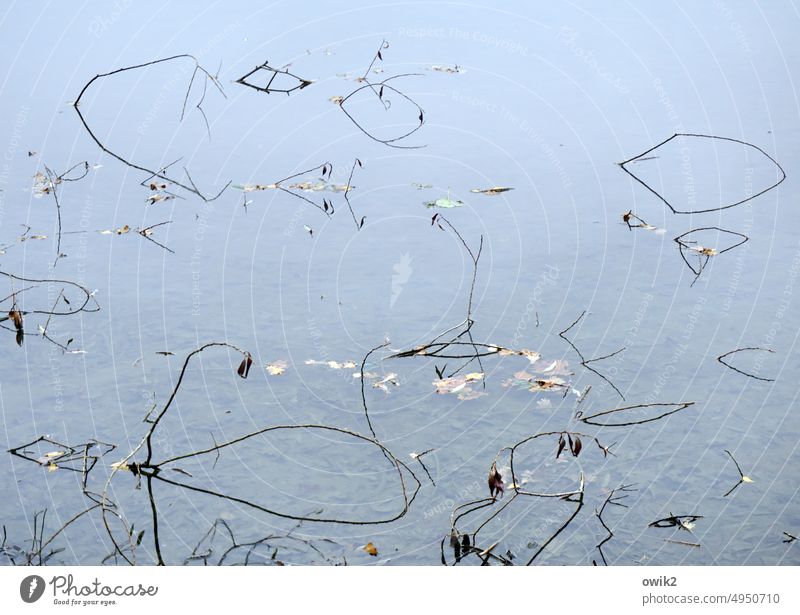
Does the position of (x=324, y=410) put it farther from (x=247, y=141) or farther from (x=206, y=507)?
(x=247, y=141)

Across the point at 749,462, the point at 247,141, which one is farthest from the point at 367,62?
the point at 749,462

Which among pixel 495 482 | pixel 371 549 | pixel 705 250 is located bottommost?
pixel 371 549

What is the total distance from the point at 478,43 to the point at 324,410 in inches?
223

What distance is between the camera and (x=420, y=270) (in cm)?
500

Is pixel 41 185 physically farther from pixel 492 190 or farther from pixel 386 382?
pixel 386 382

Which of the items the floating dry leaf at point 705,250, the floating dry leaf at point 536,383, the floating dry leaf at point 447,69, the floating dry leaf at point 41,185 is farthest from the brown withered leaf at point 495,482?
the floating dry leaf at point 447,69

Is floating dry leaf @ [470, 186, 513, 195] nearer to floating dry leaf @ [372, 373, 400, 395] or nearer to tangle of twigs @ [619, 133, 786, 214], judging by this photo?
tangle of twigs @ [619, 133, 786, 214]

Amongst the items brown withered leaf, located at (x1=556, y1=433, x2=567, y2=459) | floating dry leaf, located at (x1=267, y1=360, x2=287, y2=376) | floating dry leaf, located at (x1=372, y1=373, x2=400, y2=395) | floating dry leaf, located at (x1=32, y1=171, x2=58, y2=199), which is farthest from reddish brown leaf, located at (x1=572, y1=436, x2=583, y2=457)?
floating dry leaf, located at (x1=32, y1=171, x2=58, y2=199)
